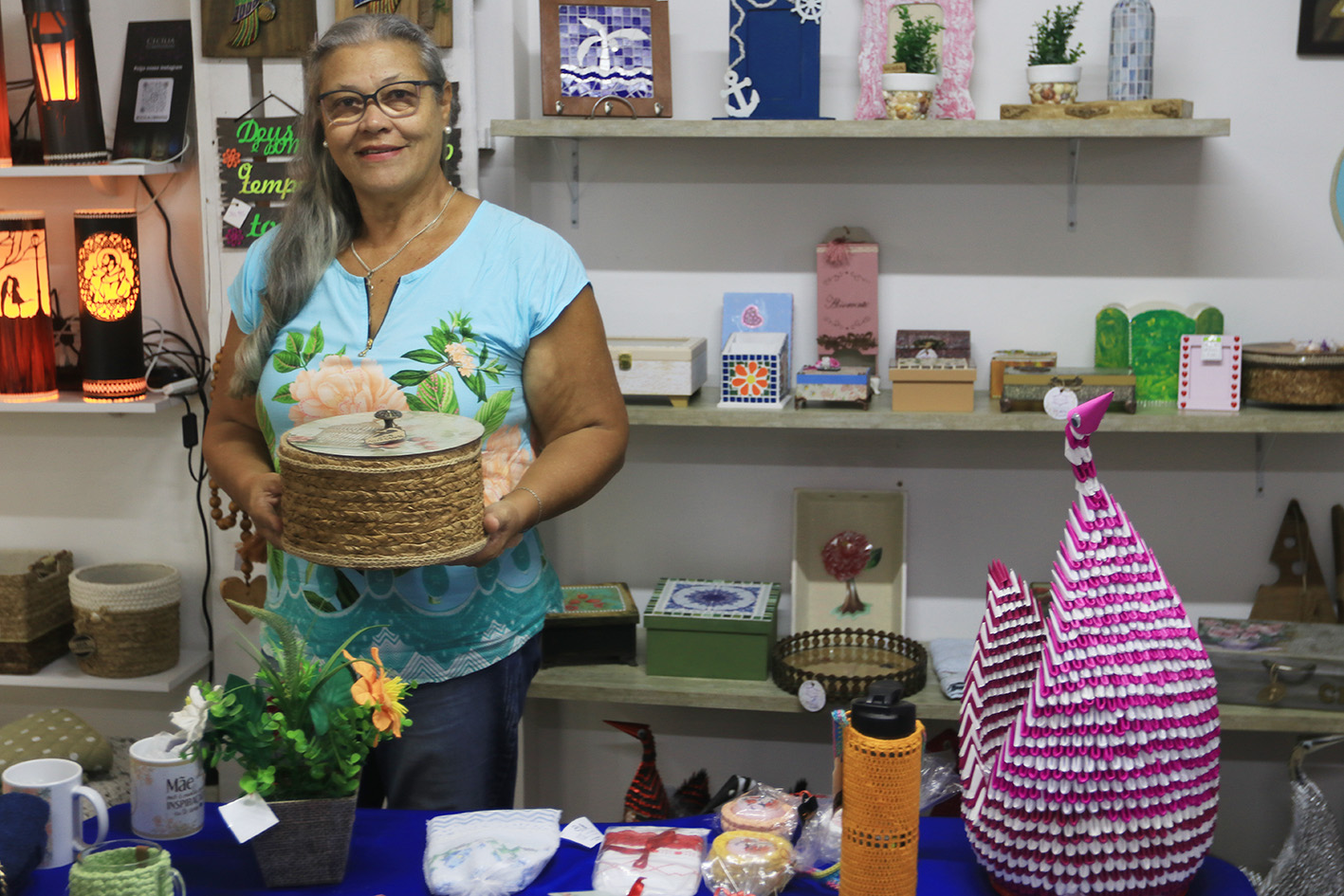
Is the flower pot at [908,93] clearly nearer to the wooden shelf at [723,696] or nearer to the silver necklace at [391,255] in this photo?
the silver necklace at [391,255]

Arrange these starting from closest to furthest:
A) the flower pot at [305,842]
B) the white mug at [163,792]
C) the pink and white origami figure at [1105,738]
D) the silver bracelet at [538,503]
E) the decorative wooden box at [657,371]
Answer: the pink and white origami figure at [1105,738], the flower pot at [305,842], the white mug at [163,792], the silver bracelet at [538,503], the decorative wooden box at [657,371]

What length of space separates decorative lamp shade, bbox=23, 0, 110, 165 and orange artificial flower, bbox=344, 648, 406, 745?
164 cm

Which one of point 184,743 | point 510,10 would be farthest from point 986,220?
point 184,743

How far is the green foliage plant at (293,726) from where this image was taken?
1222 millimetres

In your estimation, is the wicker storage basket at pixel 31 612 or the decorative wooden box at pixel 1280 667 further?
the wicker storage basket at pixel 31 612

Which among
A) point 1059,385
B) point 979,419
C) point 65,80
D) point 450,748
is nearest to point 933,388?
point 979,419

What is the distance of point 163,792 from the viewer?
1342mm

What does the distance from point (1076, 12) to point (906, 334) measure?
662 mm

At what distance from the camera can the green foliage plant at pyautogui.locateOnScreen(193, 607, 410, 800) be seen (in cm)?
122

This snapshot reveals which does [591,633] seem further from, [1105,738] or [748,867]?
[1105,738]

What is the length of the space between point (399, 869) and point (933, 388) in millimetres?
1375

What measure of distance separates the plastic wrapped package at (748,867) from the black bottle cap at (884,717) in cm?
21

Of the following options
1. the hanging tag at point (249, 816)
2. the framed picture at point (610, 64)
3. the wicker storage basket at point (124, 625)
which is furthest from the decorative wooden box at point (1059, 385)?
the wicker storage basket at point (124, 625)

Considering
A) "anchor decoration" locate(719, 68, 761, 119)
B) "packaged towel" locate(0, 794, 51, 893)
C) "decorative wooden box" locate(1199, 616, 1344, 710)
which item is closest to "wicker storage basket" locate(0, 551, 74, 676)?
"packaged towel" locate(0, 794, 51, 893)
